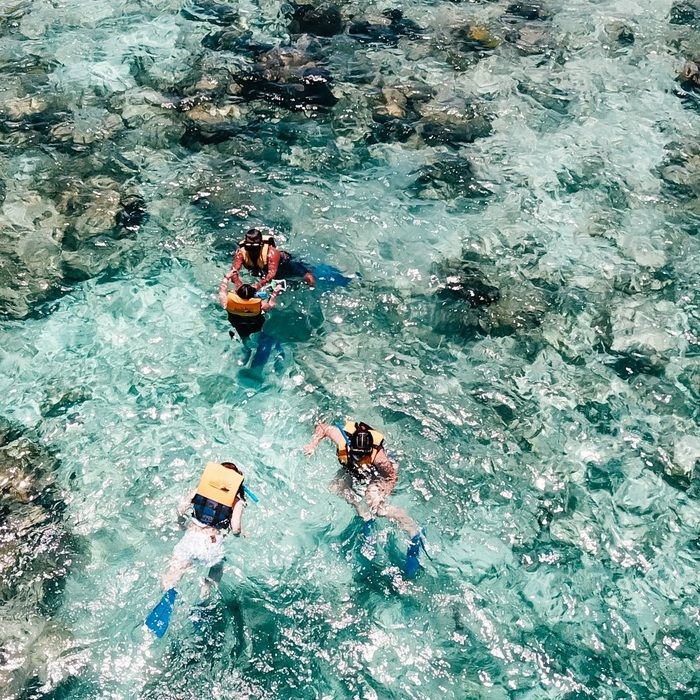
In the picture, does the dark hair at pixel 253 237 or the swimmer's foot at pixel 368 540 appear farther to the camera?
the dark hair at pixel 253 237

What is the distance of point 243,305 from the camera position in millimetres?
10547

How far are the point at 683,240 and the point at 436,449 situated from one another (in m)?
8.40

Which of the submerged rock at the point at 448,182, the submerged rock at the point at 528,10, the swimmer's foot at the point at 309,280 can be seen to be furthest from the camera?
the submerged rock at the point at 528,10

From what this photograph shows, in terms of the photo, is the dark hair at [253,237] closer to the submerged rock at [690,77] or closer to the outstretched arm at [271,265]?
the outstretched arm at [271,265]

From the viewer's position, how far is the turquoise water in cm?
900

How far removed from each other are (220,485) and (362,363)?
4.20 meters

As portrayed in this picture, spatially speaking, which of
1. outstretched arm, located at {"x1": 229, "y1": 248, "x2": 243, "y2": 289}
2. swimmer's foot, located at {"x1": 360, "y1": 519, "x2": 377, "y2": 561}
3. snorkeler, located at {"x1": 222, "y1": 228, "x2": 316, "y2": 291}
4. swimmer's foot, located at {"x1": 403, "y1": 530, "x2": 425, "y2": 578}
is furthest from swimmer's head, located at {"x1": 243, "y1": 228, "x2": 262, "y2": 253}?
swimmer's foot, located at {"x1": 403, "y1": 530, "x2": 425, "y2": 578}

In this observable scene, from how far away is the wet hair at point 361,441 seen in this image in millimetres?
9133

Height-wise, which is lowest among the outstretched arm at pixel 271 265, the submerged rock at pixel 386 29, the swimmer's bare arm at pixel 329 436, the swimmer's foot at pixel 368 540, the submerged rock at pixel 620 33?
the swimmer's foot at pixel 368 540

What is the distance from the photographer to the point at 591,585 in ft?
31.7

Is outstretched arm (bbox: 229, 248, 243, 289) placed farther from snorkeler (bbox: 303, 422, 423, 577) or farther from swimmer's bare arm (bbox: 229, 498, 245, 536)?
swimmer's bare arm (bbox: 229, 498, 245, 536)

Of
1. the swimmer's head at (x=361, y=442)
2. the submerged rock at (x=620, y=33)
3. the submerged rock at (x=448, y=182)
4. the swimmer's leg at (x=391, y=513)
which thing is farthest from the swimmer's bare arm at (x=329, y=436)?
the submerged rock at (x=620, y=33)

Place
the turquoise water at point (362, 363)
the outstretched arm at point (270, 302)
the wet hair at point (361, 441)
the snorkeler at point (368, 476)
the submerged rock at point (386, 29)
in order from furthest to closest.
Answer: the submerged rock at point (386, 29)
the outstretched arm at point (270, 302)
the snorkeler at point (368, 476)
the wet hair at point (361, 441)
the turquoise water at point (362, 363)

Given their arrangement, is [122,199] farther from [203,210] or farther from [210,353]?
Answer: [210,353]
